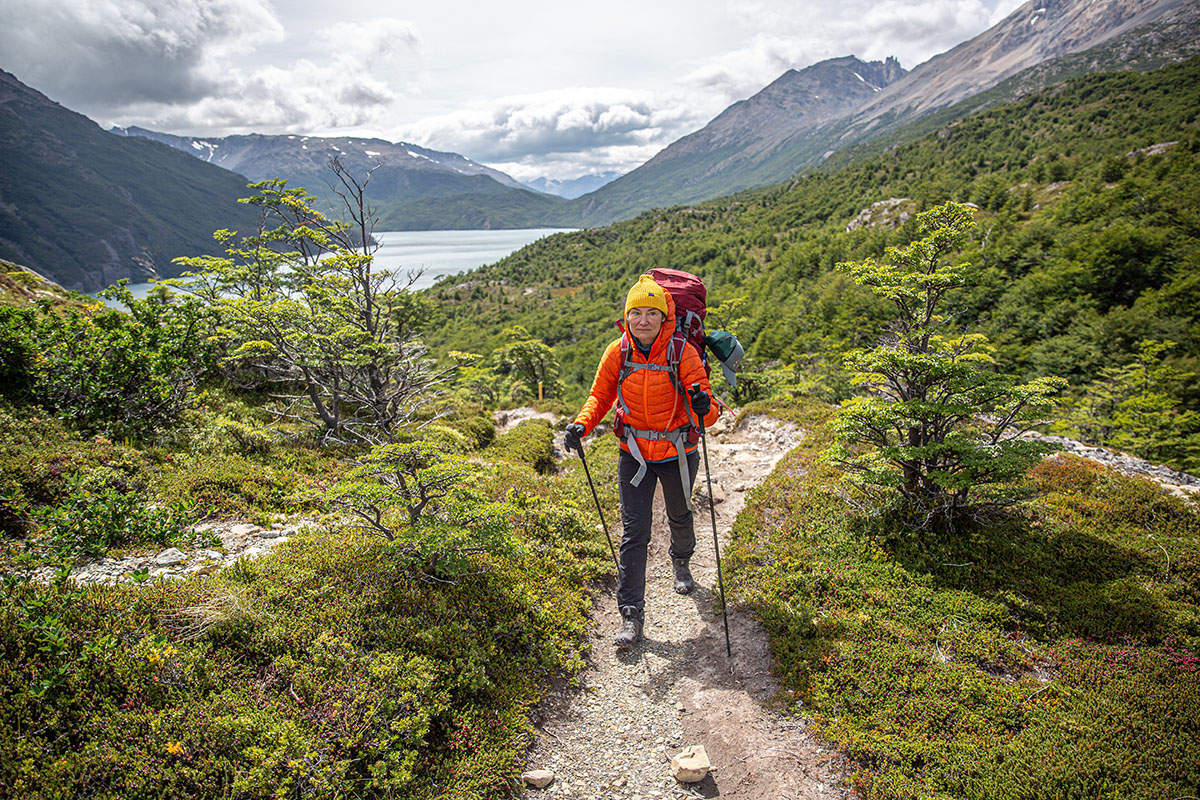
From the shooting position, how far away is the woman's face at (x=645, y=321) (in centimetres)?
457

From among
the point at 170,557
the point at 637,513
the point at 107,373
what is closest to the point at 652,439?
the point at 637,513

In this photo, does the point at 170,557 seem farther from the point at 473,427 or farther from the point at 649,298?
the point at 473,427

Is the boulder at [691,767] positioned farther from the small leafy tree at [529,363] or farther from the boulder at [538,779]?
the small leafy tree at [529,363]

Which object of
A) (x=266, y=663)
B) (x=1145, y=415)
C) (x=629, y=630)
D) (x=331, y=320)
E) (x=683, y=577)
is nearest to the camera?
(x=266, y=663)

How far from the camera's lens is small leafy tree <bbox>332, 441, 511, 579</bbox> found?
14.1ft

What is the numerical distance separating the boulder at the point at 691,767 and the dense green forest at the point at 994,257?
4.08 meters

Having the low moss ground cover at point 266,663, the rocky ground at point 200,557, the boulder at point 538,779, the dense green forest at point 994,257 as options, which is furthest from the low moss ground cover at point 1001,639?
the rocky ground at point 200,557

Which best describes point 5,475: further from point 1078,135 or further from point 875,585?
point 1078,135

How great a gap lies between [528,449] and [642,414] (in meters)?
6.30

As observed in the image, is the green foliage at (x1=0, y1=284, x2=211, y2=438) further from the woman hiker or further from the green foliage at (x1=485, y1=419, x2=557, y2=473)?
the woman hiker

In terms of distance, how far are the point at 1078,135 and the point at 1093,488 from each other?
8021cm

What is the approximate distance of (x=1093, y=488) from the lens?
6.74 metres

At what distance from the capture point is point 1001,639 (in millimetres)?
4246

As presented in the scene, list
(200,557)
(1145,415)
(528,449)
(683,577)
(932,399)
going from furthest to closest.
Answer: (1145,415) → (528,449) → (683,577) → (932,399) → (200,557)
